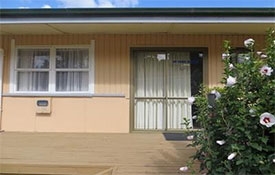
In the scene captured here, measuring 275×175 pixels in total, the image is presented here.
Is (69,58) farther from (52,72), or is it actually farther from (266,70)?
(266,70)

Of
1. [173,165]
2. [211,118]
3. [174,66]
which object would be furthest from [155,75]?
[211,118]

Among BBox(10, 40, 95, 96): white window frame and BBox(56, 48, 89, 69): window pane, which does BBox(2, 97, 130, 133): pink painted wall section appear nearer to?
BBox(10, 40, 95, 96): white window frame

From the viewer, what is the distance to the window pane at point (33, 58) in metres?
8.78

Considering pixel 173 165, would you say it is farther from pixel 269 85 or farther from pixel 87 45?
pixel 87 45

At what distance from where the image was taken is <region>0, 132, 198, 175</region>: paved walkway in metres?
5.00

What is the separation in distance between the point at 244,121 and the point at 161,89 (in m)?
5.50

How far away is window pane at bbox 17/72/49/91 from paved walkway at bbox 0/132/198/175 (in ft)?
6.27

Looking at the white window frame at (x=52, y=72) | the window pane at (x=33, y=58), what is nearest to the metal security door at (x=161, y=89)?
the white window frame at (x=52, y=72)

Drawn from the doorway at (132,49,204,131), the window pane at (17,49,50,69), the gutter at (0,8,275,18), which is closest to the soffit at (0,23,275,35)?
the gutter at (0,8,275,18)

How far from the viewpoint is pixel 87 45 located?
8586 millimetres

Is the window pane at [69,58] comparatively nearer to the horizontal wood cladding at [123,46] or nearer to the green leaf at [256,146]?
the horizontal wood cladding at [123,46]

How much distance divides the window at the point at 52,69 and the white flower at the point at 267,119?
6.09 metres

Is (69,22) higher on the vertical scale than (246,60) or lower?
higher

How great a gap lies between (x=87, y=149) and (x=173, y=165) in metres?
1.73
